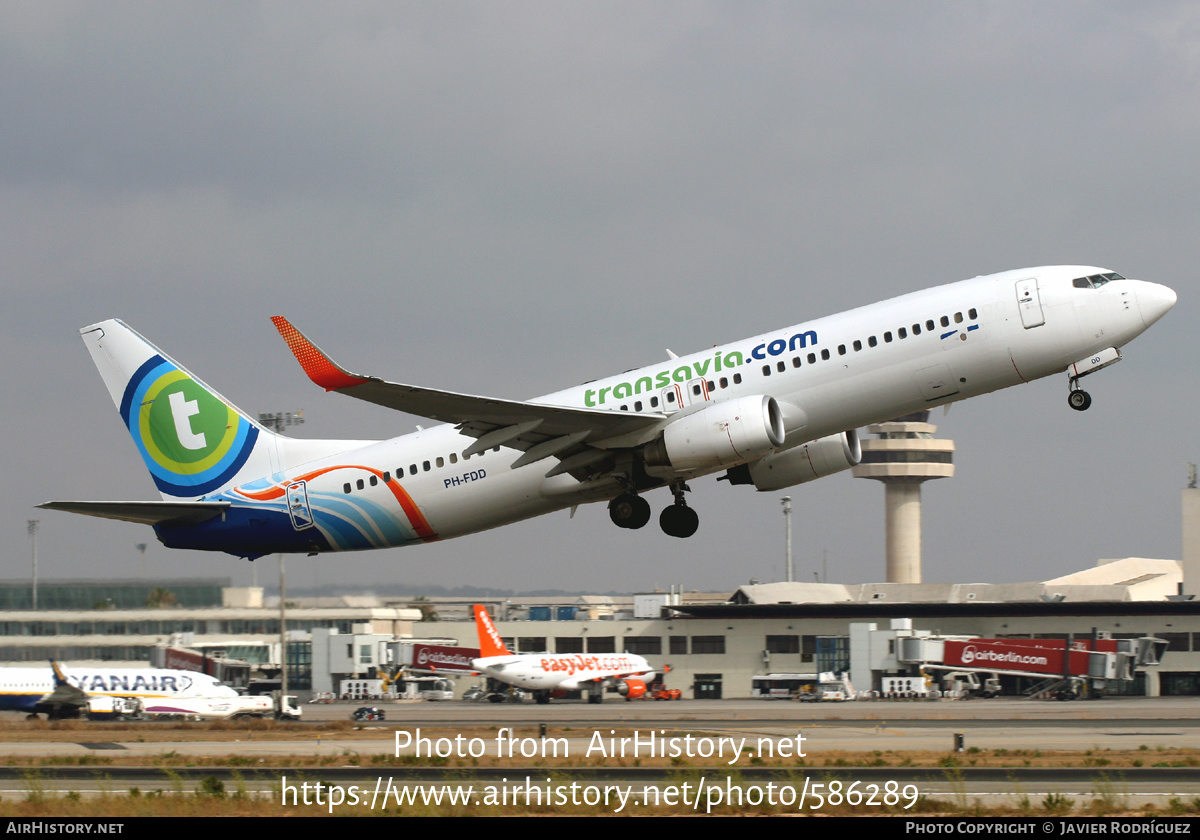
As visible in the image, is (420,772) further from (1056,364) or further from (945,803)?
(1056,364)

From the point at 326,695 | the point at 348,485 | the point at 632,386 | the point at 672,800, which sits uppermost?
the point at 632,386

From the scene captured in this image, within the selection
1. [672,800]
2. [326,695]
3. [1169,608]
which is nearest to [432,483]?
[672,800]

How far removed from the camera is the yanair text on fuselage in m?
35.1

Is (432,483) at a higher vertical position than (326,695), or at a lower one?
higher

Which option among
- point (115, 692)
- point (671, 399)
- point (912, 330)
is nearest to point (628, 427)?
point (671, 399)

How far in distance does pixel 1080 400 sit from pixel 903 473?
439 feet

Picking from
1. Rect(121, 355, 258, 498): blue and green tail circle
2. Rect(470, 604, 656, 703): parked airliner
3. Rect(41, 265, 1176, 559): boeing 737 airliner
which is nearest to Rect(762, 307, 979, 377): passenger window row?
Rect(41, 265, 1176, 559): boeing 737 airliner

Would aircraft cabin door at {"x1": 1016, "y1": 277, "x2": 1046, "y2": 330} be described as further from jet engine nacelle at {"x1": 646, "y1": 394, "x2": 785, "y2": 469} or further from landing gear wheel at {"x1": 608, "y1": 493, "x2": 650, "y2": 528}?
landing gear wheel at {"x1": 608, "y1": 493, "x2": 650, "y2": 528}

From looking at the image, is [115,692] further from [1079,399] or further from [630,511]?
[1079,399]

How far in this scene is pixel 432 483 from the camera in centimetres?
3778

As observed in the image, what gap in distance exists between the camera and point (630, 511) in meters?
37.7

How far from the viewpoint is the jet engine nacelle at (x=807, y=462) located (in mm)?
38969

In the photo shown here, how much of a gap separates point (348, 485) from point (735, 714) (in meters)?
29.0

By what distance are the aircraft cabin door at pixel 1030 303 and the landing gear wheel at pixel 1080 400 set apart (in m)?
2.89
